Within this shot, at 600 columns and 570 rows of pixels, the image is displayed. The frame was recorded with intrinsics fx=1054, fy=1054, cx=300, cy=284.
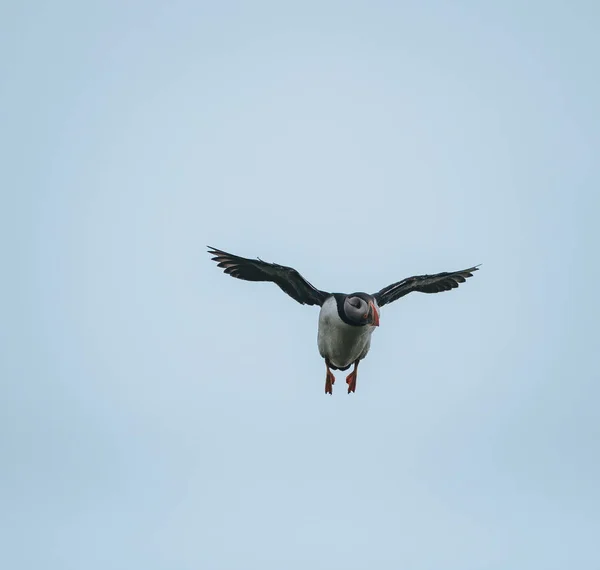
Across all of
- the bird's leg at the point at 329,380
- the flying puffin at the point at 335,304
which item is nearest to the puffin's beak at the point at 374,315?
the flying puffin at the point at 335,304

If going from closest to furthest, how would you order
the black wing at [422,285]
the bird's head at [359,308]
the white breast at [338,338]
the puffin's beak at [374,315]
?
A: the puffin's beak at [374,315], the bird's head at [359,308], the white breast at [338,338], the black wing at [422,285]

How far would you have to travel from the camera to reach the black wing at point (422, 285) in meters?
21.8

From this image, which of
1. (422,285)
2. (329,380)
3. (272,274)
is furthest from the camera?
(422,285)

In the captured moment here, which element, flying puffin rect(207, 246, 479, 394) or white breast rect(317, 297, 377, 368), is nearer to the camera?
flying puffin rect(207, 246, 479, 394)

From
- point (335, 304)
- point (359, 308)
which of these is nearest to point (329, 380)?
point (335, 304)

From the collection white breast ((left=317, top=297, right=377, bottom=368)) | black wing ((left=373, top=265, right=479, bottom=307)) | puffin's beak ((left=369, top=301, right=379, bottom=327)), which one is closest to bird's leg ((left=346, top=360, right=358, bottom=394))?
white breast ((left=317, top=297, right=377, bottom=368))

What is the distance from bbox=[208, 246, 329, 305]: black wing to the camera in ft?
68.6

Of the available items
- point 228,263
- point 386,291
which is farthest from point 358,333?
point 228,263

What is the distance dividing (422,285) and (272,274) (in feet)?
12.0

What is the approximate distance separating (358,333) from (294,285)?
5.98 feet

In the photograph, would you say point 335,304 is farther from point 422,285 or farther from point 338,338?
point 422,285

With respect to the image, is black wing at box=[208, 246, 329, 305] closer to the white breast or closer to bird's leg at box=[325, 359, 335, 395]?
the white breast

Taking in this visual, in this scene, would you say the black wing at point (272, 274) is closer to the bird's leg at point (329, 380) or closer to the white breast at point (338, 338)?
the white breast at point (338, 338)

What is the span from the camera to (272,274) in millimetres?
21266
